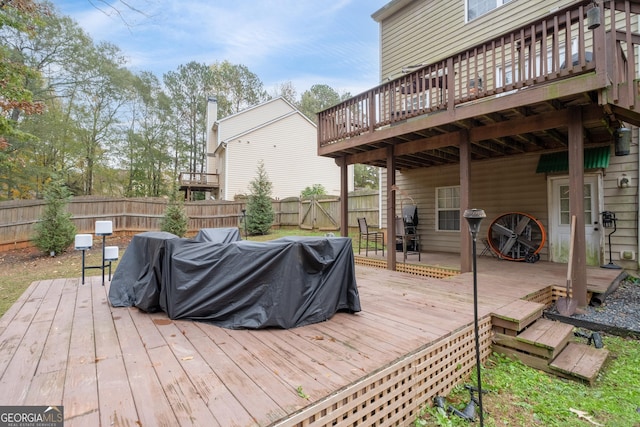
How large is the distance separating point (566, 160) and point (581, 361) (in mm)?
4511

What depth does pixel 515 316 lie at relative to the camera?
117 inches

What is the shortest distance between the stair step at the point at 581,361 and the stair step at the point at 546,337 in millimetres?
56

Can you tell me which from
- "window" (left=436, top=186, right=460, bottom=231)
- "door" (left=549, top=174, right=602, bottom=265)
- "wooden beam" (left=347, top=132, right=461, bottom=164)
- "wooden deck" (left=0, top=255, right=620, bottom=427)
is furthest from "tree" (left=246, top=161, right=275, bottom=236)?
"door" (left=549, top=174, right=602, bottom=265)

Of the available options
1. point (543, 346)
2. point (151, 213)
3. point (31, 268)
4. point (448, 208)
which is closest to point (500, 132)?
point (543, 346)

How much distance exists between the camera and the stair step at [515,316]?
9.56 feet

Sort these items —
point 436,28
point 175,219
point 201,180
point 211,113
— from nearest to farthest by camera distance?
point 436,28
point 175,219
point 201,180
point 211,113

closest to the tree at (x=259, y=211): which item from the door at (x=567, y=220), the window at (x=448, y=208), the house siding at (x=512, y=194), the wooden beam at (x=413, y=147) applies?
the house siding at (x=512, y=194)

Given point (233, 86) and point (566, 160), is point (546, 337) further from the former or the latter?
point (233, 86)

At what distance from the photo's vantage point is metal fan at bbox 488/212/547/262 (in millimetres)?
6245

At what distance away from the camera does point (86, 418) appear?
1453 millimetres

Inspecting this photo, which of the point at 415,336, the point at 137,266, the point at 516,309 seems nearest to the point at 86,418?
the point at 415,336

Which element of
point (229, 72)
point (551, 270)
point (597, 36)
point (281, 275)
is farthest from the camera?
point (229, 72)

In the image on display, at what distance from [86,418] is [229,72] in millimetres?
24173

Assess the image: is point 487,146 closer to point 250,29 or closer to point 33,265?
point 250,29
